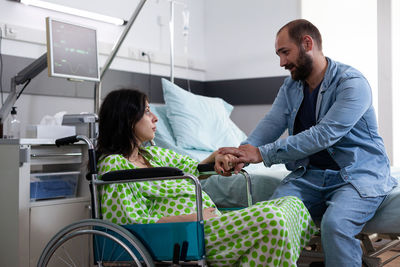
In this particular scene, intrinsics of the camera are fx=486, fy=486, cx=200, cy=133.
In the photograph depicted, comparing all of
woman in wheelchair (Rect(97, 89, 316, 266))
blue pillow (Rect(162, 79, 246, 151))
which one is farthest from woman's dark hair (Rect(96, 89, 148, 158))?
blue pillow (Rect(162, 79, 246, 151))

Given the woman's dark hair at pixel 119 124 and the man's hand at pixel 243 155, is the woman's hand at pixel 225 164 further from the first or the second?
the woman's dark hair at pixel 119 124

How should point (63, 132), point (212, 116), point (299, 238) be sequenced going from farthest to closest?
point (212, 116) < point (63, 132) < point (299, 238)

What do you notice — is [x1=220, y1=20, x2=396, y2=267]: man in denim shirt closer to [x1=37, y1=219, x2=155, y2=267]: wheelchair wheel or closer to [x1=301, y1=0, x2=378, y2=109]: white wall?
[x1=37, y1=219, x2=155, y2=267]: wheelchair wheel

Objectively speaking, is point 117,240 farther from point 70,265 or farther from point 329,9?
point 329,9

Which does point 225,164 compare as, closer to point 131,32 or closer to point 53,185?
point 53,185

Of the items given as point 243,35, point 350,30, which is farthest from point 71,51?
point 350,30

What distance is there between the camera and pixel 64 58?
93.0 inches

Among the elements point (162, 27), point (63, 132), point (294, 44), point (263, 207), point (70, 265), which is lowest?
point (70, 265)

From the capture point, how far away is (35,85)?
278 centimetres

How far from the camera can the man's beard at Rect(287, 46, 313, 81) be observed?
6.41 ft

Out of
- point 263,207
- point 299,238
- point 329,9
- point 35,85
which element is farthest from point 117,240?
point 329,9

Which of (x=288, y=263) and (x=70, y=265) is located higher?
(x=288, y=263)

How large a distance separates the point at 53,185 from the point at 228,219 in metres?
0.95

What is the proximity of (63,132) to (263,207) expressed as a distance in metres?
1.12
